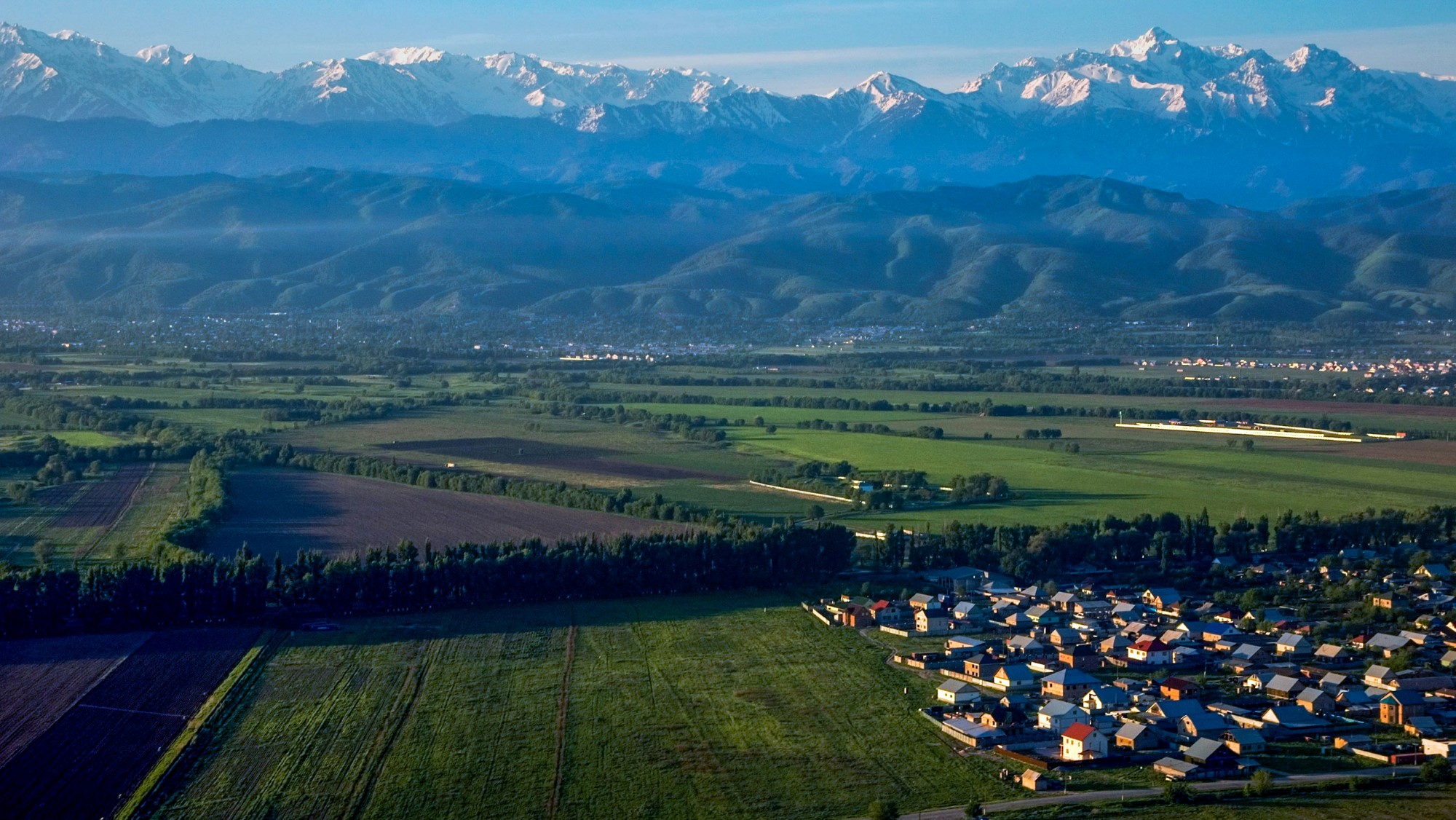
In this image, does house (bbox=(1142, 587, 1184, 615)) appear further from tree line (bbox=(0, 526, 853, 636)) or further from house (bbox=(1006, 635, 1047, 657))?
tree line (bbox=(0, 526, 853, 636))

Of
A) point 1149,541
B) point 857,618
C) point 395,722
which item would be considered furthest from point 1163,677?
point 395,722

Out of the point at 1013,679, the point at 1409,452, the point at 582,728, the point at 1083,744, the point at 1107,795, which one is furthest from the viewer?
the point at 1409,452

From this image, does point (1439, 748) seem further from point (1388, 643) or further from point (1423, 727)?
point (1388, 643)

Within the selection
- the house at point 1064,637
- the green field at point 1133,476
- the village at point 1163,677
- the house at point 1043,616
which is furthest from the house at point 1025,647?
the green field at point 1133,476

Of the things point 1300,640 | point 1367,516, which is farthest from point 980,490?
point 1300,640

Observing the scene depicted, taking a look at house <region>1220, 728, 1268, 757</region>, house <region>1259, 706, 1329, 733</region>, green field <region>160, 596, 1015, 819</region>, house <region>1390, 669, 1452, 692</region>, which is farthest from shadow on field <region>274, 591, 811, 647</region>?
house <region>1390, 669, 1452, 692</region>

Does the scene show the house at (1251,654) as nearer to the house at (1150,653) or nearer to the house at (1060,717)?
the house at (1150,653)

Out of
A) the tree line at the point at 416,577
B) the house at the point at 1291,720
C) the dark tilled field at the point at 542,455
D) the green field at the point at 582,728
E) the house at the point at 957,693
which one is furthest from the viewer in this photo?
the dark tilled field at the point at 542,455
